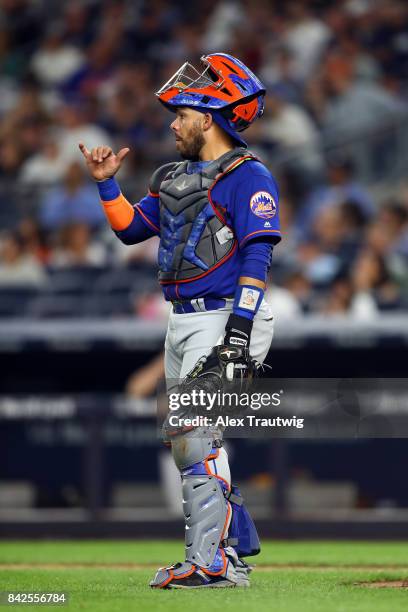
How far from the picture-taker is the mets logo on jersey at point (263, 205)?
485 centimetres

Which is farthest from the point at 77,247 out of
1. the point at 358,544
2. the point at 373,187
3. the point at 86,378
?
the point at 358,544

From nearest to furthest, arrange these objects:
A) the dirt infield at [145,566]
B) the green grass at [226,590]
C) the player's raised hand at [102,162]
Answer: the green grass at [226,590], the player's raised hand at [102,162], the dirt infield at [145,566]

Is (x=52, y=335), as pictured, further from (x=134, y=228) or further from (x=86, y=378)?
(x=134, y=228)

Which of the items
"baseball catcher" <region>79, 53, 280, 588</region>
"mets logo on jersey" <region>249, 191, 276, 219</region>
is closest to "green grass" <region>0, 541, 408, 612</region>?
"baseball catcher" <region>79, 53, 280, 588</region>

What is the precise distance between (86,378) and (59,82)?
5.63 meters

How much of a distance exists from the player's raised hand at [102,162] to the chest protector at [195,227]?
294 mm

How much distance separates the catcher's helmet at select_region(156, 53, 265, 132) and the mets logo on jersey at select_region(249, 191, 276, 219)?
0.38 metres

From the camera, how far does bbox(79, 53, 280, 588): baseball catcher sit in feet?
15.7

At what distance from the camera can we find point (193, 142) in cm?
511

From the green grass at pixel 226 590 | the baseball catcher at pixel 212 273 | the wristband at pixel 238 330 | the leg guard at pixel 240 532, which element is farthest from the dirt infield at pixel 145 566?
the wristband at pixel 238 330

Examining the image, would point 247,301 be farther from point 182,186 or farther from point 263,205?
point 182,186

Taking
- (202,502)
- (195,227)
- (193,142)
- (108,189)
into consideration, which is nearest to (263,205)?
(195,227)

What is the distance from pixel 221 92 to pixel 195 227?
0.54m

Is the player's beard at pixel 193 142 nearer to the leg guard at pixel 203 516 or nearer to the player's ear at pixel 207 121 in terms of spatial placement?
the player's ear at pixel 207 121
